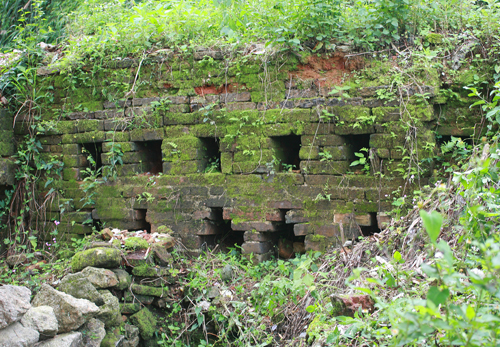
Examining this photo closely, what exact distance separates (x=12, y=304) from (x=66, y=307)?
423 millimetres

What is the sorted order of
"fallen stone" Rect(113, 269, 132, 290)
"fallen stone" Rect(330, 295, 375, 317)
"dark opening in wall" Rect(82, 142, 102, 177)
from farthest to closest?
1. "dark opening in wall" Rect(82, 142, 102, 177)
2. "fallen stone" Rect(113, 269, 132, 290)
3. "fallen stone" Rect(330, 295, 375, 317)

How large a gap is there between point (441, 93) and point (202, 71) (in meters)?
2.68

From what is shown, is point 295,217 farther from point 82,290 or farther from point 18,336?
point 18,336

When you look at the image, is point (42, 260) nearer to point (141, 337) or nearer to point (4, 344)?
point (141, 337)

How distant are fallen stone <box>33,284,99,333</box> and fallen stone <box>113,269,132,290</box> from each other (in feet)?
2.15

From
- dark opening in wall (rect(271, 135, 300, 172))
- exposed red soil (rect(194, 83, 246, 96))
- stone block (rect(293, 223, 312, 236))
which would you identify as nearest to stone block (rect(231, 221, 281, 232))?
stone block (rect(293, 223, 312, 236))

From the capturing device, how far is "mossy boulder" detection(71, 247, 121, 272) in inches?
155

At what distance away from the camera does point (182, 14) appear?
5.38 meters

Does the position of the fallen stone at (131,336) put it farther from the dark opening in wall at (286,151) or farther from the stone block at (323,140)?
the stone block at (323,140)

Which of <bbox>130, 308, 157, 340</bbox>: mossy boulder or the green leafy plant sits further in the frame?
the green leafy plant

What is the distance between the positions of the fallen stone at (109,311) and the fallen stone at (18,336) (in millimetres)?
643

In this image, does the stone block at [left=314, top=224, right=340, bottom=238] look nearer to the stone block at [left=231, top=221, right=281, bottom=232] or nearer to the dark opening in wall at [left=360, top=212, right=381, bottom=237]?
the dark opening in wall at [left=360, top=212, right=381, bottom=237]

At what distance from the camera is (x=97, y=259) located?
3.93 metres

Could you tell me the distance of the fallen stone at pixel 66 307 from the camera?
9.95 ft
